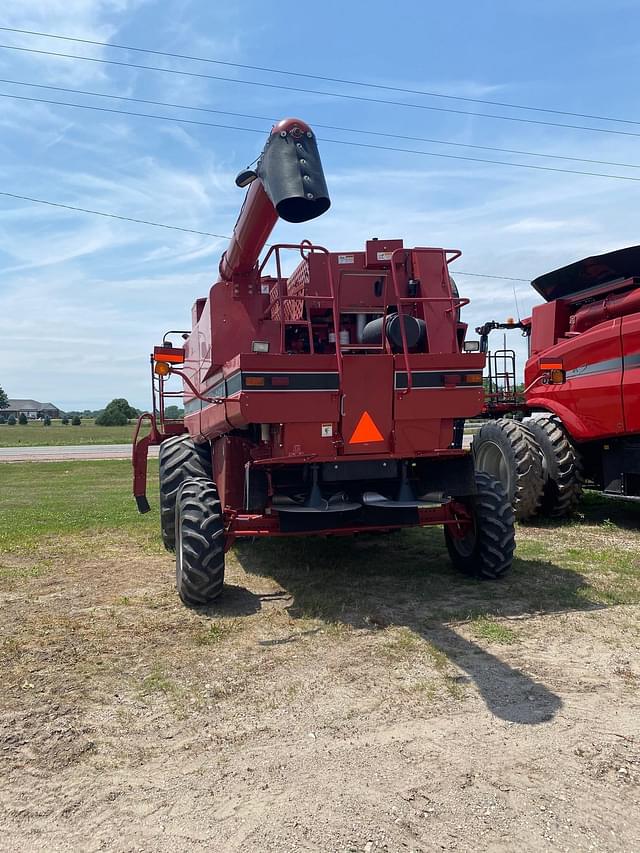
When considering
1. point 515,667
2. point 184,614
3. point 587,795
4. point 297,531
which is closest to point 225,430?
point 297,531

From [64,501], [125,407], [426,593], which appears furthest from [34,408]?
[426,593]

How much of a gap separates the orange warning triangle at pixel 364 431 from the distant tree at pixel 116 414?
6630cm

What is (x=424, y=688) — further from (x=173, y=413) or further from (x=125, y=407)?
(x=125, y=407)

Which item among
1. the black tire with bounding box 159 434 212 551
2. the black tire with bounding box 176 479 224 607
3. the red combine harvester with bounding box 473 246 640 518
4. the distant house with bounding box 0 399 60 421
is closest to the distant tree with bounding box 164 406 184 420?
the black tire with bounding box 159 434 212 551

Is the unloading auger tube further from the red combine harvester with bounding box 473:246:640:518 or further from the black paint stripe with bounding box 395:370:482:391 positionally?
the red combine harvester with bounding box 473:246:640:518

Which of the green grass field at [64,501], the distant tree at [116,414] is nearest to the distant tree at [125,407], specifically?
the distant tree at [116,414]

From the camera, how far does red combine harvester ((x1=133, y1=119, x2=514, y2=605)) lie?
4773 mm

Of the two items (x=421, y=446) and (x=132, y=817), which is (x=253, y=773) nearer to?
(x=132, y=817)

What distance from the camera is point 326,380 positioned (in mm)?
4844

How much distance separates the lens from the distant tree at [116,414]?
6900cm

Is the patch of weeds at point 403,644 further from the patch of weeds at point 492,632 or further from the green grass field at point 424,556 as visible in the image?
the green grass field at point 424,556

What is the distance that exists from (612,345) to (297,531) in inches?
173

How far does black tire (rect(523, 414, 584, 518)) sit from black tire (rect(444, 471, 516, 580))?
106 inches

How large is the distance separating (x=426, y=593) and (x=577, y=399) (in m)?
3.77
